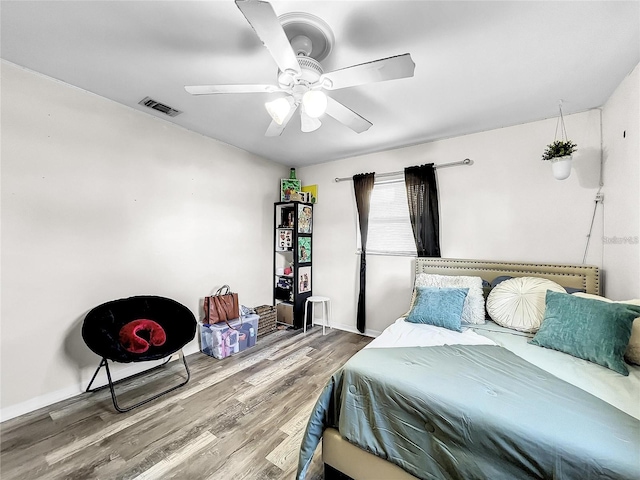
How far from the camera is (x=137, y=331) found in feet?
7.25

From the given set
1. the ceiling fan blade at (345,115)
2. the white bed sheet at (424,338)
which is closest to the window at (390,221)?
the white bed sheet at (424,338)

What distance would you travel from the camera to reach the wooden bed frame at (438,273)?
1.26 m

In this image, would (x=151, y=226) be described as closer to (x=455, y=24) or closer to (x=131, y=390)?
(x=131, y=390)

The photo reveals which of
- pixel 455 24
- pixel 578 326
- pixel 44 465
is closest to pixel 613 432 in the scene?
pixel 578 326

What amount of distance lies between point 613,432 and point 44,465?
2787 millimetres

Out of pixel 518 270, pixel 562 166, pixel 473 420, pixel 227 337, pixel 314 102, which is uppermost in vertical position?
pixel 314 102

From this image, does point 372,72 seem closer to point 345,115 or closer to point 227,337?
point 345,115

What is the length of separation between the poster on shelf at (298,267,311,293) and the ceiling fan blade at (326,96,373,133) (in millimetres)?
2374

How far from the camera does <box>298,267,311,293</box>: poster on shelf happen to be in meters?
3.86

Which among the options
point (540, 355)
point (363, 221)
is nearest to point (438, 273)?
point (363, 221)

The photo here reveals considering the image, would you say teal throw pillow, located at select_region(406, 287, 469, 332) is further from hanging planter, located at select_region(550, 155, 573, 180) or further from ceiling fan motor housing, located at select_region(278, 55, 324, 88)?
ceiling fan motor housing, located at select_region(278, 55, 324, 88)

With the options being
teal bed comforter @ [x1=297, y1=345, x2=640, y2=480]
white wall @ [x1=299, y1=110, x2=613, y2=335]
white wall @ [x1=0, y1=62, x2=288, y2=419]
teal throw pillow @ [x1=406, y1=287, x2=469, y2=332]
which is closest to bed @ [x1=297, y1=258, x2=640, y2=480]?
teal bed comforter @ [x1=297, y1=345, x2=640, y2=480]

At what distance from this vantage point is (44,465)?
1499 mm

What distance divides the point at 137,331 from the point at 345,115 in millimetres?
2438
